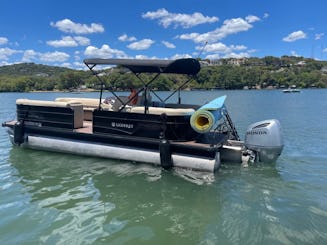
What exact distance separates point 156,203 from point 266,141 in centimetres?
396

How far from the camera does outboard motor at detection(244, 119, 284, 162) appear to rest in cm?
929

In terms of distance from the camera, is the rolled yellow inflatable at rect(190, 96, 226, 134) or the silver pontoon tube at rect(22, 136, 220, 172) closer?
the rolled yellow inflatable at rect(190, 96, 226, 134)

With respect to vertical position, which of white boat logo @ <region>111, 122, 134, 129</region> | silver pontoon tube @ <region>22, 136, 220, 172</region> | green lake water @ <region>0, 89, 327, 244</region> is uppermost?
white boat logo @ <region>111, 122, 134, 129</region>

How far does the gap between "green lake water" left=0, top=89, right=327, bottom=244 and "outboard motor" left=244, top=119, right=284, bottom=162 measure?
42 centimetres

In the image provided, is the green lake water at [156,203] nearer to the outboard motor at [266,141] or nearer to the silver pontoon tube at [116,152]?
the silver pontoon tube at [116,152]

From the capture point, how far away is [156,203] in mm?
7160

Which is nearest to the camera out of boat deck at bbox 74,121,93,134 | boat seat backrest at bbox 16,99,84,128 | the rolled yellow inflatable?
the rolled yellow inflatable

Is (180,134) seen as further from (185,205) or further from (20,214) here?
(20,214)

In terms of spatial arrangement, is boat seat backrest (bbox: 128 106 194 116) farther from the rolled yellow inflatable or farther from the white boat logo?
the white boat logo

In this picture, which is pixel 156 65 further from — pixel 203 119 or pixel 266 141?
pixel 266 141

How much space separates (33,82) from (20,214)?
5117 inches

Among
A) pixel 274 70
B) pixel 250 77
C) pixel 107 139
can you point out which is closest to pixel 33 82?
pixel 250 77

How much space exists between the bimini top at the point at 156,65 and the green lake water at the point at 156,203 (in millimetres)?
2918

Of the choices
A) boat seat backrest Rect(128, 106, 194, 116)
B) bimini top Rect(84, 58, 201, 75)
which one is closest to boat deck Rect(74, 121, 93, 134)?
boat seat backrest Rect(128, 106, 194, 116)
